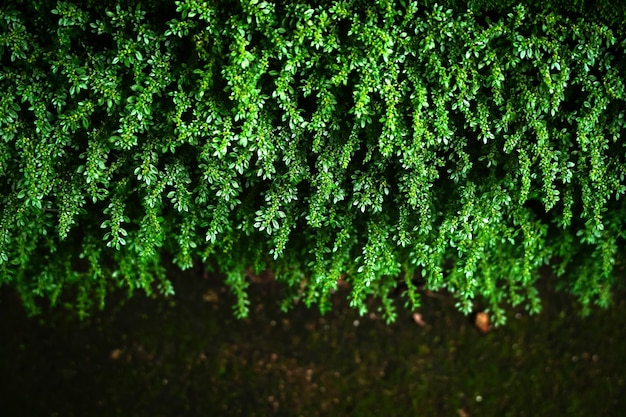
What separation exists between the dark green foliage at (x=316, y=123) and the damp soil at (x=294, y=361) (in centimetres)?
95

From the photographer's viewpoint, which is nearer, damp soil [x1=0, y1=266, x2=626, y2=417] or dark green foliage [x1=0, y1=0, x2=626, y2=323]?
dark green foliage [x1=0, y1=0, x2=626, y2=323]

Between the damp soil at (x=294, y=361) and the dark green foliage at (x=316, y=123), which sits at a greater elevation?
the dark green foliage at (x=316, y=123)

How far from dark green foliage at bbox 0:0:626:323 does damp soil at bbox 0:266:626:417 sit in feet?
3.13

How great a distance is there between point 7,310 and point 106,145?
155 centimetres

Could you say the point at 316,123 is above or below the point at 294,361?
above

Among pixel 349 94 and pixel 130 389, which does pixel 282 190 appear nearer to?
pixel 349 94

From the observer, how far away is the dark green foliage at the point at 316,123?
1.61 metres

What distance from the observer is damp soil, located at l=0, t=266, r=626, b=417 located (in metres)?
2.88

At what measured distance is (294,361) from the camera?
2.92m

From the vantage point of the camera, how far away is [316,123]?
1.67 m

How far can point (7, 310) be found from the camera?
9.32 ft

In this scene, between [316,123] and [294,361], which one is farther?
[294,361]

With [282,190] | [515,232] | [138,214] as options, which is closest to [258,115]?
[282,190]

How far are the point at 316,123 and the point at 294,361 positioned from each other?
1597mm
